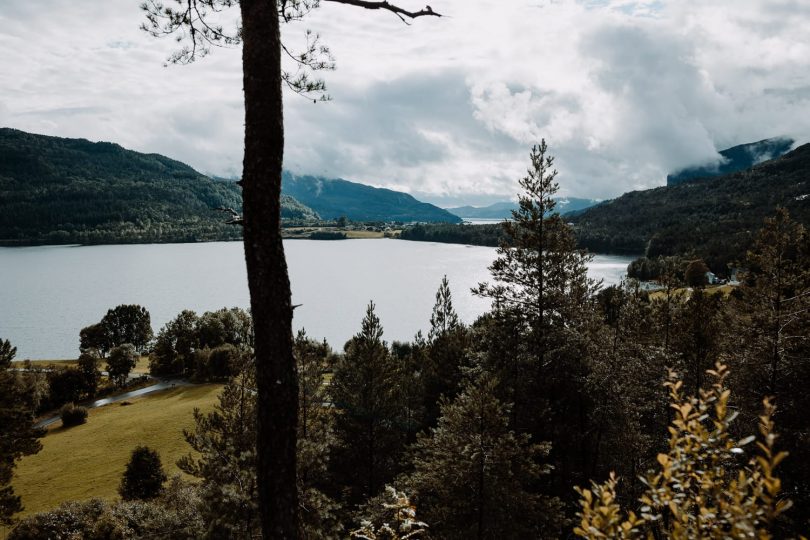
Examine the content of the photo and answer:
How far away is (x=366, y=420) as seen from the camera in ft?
75.1

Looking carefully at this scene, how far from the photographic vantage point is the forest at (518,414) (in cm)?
1350

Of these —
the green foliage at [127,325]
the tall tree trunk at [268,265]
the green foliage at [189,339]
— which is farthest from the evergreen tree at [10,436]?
the green foliage at [127,325]

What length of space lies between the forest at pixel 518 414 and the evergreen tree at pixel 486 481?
54 millimetres

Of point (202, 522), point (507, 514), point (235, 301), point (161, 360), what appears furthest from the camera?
point (235, 301)

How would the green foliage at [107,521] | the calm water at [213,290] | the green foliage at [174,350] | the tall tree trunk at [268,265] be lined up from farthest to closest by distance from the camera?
the calm water at [213,290], the green foliage at [174,350], the green foliage at [107,521], the tall tree trunk at [268,265]

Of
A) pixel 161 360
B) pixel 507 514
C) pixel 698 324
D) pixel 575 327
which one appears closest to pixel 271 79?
pixel 507 514

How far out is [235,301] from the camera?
11062 cm

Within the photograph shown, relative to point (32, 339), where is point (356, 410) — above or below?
above

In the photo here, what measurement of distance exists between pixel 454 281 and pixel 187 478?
84.7 metres

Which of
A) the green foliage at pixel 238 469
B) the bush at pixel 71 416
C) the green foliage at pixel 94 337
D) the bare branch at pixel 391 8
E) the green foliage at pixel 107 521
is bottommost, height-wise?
the bush at pixel 71 416

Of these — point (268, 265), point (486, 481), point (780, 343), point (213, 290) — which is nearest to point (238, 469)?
point (486, 481)

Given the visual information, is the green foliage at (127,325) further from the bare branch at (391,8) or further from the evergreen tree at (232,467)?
the bare branch at (391,8)

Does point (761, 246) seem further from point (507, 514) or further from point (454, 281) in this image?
point (454, 281)

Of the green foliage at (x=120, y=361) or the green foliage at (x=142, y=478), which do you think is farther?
the green foliage at (x=120, y=361)
